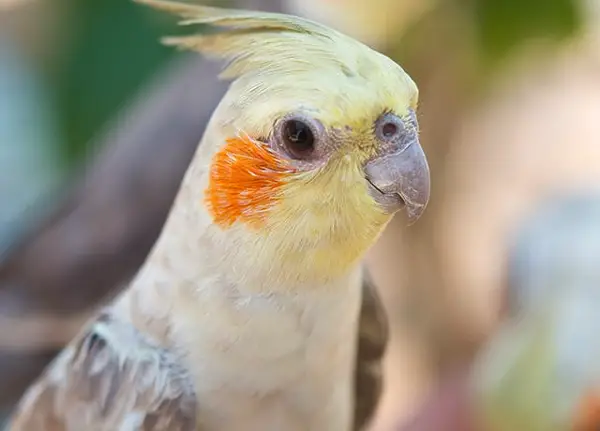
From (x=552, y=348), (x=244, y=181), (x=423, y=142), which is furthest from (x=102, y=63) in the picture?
(x=244, y=181)

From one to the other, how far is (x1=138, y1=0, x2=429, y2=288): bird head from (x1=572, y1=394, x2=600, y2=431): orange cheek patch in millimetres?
511

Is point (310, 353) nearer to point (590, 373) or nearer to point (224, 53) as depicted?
point (224, 53)

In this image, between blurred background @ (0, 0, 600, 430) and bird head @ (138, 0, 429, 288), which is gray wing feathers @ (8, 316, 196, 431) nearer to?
bird head @ (138, 0, 429, 288)

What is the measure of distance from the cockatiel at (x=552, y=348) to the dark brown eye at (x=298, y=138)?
1.94 feet

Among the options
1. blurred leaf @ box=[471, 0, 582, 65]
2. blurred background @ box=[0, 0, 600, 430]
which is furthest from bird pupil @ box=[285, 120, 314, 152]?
blurred leaf @ box=[471, 0, 582, 65]

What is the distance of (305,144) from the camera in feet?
1.36

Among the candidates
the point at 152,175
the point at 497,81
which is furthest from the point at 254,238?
the point at 497,81

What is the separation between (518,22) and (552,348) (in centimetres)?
52

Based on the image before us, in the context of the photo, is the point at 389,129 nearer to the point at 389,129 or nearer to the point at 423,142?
the point at 389,129

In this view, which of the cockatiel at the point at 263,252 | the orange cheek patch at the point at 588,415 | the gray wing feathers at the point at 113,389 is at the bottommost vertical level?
the orange cheek patch at the point at 588,415

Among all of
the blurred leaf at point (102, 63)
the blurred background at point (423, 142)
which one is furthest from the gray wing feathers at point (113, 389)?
the blurred leaf at point (102, 63)

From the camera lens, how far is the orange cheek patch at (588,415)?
852 millimetres

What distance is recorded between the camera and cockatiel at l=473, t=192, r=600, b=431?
0.88 m

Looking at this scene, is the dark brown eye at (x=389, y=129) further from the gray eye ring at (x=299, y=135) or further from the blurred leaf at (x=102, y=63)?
the blurred leaf at (x=102, y=63)
